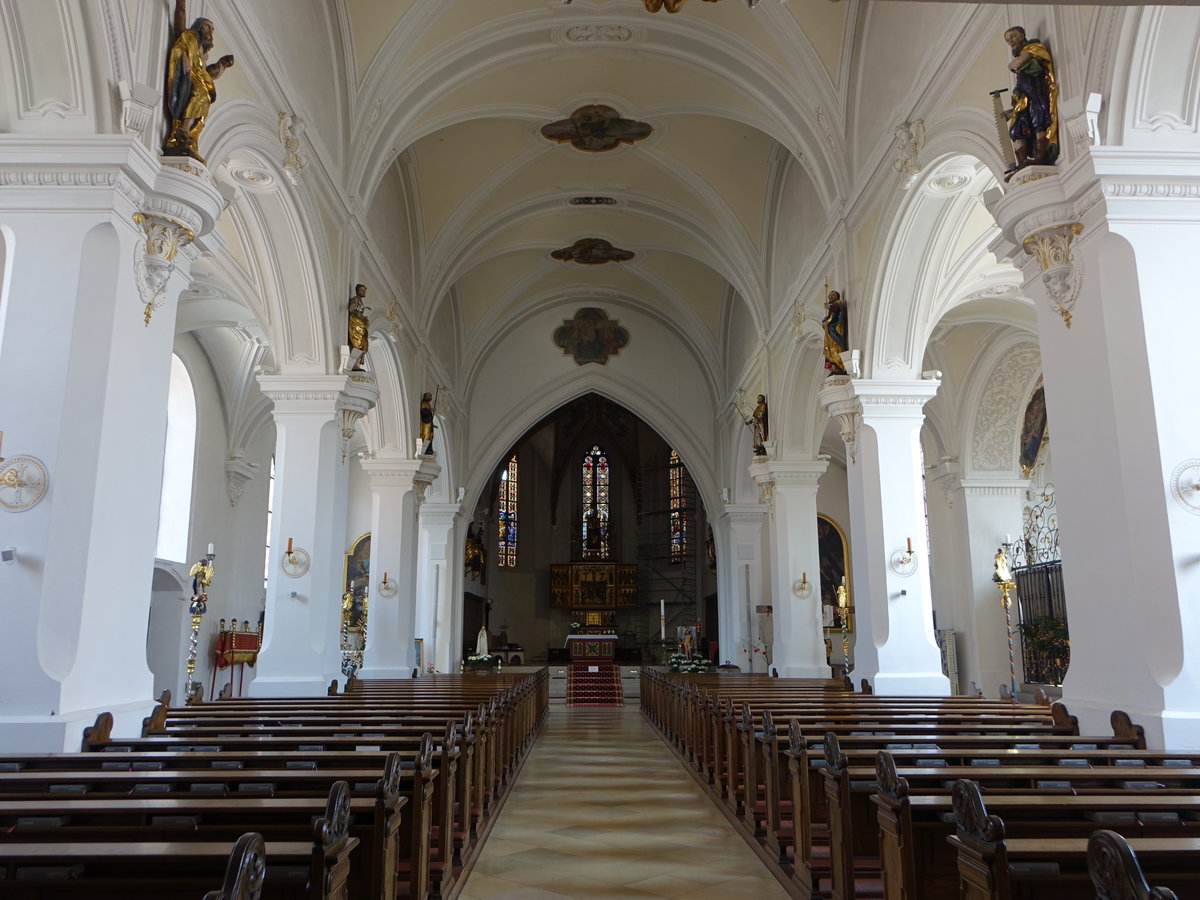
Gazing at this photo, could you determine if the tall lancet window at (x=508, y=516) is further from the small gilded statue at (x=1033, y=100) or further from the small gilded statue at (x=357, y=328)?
the small gilded statue at (x=1033, y=100)

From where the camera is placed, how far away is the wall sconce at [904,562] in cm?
1014

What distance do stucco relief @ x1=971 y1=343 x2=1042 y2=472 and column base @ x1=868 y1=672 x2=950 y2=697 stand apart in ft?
26.8

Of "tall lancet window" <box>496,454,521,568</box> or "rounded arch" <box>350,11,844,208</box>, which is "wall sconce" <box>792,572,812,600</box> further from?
"tall lancet window" <box>496,454,521,568</box>

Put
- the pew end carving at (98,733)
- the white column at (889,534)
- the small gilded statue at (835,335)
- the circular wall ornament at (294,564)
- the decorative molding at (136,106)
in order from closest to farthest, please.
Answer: the pew end carving at (98,733) < the decorative molding at (136,106) < the white column at (889,534) < the circular wall ornament at (294,564) < the small gilded statue at (835,335)

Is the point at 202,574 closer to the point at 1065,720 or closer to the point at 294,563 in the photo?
the point at 294,563

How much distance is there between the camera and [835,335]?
11.0m

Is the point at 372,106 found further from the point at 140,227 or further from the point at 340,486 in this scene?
the point at 140,227

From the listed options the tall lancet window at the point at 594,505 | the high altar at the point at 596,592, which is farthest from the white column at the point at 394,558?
the tall lancet window at the point at 594,505

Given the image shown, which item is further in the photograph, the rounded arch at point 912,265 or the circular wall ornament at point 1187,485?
the rounded arch at point 912,265

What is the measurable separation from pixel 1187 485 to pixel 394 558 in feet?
38.8

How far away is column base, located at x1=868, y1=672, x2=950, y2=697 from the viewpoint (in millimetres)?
9875

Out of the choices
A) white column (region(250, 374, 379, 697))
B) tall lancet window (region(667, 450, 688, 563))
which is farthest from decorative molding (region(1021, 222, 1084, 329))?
tall lancet window (region(667, 450, 688, 563))

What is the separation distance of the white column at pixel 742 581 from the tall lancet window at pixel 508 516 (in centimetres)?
1160

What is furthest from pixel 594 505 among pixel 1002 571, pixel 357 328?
pixel 357 328
